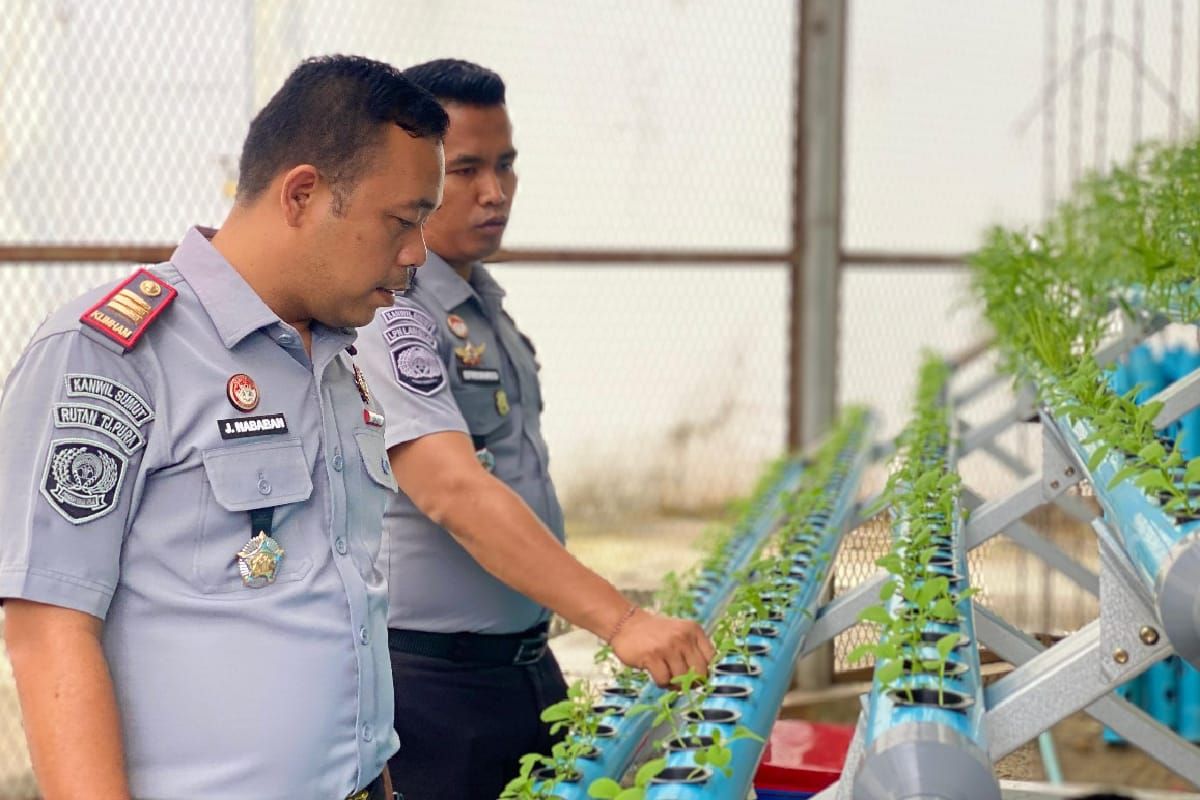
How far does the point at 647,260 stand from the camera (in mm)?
4523

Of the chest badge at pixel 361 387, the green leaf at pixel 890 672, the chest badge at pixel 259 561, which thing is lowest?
the green leaf at pixel 890 672

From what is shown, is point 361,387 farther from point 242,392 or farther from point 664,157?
point 664,157

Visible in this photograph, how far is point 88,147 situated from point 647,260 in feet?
5.87

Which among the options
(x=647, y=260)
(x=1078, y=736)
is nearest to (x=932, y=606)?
(x=647, y=260)

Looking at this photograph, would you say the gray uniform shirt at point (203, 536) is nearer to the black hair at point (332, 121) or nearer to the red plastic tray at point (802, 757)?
the black hair at point (332, 121)

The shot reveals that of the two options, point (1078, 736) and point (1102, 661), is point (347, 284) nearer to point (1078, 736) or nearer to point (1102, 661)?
point (1102, 661)

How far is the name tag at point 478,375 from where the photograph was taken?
212cm

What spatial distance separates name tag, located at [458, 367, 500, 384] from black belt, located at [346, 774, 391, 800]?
0.72m

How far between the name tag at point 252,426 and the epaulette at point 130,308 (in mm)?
116

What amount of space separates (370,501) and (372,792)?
0.30 meters

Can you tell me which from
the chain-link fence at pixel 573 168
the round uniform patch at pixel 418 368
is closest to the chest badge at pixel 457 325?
the round uniform patch at pixel 418 368

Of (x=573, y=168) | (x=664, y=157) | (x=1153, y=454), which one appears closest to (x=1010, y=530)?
(x=1153, y=454)

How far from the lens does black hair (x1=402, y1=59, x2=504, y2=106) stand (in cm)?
205

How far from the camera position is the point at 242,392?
1.35m
